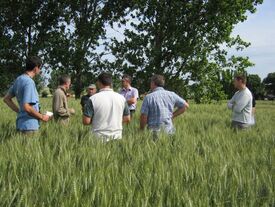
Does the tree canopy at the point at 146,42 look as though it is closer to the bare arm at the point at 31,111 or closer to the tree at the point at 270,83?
the bare arm at the point at 31,111

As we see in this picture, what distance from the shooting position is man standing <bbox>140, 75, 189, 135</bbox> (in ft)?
22.8

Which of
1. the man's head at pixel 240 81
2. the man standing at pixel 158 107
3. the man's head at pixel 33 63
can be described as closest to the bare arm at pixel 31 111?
the man's head at pixel 33 63

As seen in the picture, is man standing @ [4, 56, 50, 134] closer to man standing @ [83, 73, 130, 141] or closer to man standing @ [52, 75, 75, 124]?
man standing @ [83, 73, 130, 141]

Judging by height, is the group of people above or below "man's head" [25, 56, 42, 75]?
below

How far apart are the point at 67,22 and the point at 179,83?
994 centimetres

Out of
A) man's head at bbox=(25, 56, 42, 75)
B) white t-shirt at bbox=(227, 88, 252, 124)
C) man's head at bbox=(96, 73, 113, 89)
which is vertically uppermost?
man's head at bbox=(25, 56, 42, 75)

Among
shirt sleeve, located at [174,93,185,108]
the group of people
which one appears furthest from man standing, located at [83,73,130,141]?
shirt sleeve, located at [174,93,185,108]

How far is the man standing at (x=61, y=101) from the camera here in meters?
8.16

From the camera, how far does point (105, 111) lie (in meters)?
6.03

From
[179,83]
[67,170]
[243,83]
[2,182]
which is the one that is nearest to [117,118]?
[67,170]

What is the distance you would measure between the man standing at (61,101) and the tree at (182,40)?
2445cm

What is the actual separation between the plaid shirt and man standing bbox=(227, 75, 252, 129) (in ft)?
7.23

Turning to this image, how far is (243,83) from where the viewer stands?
29.2 ft

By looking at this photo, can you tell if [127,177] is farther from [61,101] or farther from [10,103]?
[61,101]
